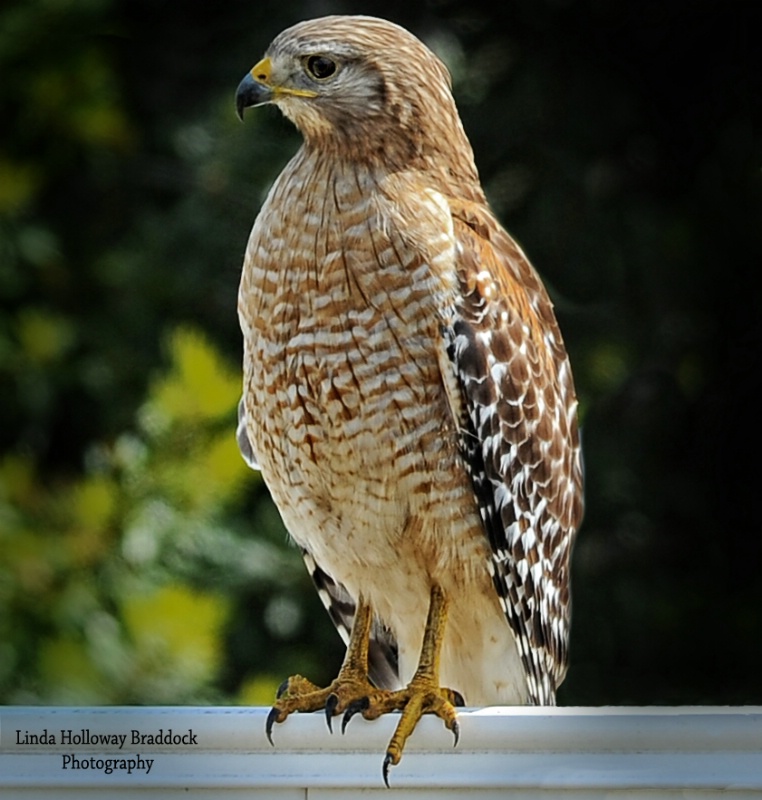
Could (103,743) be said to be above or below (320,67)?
below

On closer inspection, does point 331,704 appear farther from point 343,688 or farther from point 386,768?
point 386,768

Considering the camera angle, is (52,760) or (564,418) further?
(564,418)

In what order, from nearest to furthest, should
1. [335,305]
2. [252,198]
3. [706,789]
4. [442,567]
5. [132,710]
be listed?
1. [706,789]
2. [132,710]
3. [335,305]
4. [442,567]
5. [252,198]

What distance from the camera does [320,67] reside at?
4.70 ft

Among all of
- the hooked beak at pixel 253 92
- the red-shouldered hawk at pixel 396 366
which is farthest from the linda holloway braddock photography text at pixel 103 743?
the hooked beak at pixel 253 92

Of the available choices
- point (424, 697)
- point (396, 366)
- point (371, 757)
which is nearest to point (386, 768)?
point (371, 757)

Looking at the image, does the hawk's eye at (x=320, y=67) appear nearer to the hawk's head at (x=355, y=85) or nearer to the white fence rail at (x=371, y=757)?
the hawk's head at (x=355, y=85)

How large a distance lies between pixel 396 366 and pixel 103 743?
43 centimetres

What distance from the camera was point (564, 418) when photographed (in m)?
1.62

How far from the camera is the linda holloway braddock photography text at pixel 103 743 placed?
49.9 inches

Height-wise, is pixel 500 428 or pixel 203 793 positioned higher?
pixel 500 428

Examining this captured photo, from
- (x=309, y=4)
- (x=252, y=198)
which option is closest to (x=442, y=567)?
(x=252, y=198)

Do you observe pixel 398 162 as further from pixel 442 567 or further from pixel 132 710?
pixel 132 710

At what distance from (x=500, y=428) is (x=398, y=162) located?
0.28 metres
